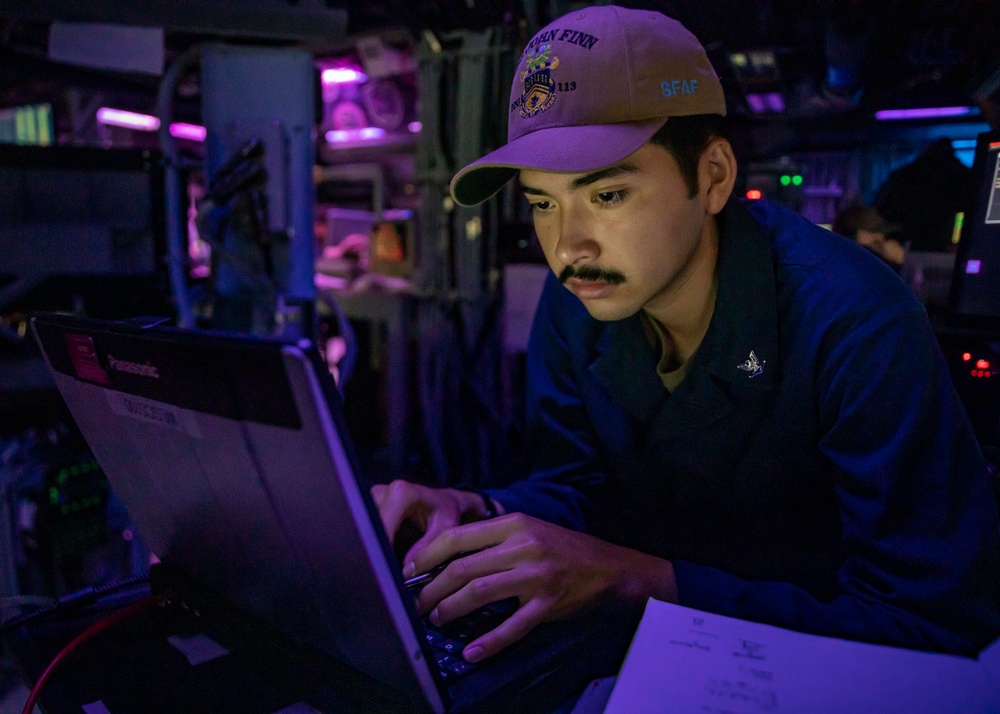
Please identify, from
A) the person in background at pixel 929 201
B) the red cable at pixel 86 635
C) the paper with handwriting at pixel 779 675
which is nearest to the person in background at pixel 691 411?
the paper with handwriting at pixel 779 675

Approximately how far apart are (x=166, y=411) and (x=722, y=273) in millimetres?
786

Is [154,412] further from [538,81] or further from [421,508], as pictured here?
[538,81]

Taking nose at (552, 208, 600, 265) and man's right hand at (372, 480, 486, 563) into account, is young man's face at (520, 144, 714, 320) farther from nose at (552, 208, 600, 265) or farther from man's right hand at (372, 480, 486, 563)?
man's right hand at (372, 480, 486, 563)

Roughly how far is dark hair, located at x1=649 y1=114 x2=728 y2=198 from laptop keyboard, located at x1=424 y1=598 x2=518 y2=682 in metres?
0.62

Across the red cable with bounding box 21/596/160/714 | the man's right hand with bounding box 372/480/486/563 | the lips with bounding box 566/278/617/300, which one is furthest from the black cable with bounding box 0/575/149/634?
the lips with bounding box 566/278/617/300

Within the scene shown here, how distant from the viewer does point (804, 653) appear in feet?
1.80

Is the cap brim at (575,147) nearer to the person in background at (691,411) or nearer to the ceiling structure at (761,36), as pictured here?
the person in background at (691,411)

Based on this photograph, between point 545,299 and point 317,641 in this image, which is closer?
point 317,641

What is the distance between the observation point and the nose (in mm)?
908

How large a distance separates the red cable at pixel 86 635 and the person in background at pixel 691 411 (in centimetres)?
28

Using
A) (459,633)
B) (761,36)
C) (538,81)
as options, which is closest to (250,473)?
(459,633)

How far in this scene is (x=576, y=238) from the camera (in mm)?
910

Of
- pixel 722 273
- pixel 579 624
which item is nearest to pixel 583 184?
pixel 722 273

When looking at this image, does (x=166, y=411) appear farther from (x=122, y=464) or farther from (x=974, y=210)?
(x=974, y=210)
